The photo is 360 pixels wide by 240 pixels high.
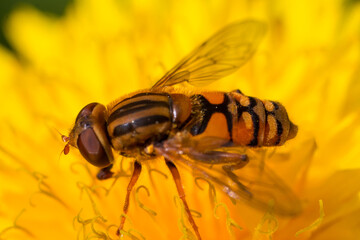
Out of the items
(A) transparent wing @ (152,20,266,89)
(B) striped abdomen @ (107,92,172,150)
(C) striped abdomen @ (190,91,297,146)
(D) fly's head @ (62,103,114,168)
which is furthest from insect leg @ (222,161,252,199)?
(A) transparent wing @ (152,20,266,89)

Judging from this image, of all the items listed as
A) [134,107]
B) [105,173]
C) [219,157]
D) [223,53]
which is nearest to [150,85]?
[223,53]

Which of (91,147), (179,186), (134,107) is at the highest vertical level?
(134,107)

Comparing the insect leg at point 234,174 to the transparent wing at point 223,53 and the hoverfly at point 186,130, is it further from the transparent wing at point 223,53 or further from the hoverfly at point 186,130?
the transparent wing at point 223,53

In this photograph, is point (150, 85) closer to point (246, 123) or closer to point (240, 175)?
point (246, 123)

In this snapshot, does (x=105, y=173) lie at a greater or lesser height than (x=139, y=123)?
lesser

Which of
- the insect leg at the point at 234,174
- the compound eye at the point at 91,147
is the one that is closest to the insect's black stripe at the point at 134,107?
the compound eye at the point at 91,147

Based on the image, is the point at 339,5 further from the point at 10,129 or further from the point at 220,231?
the point at 10,129
